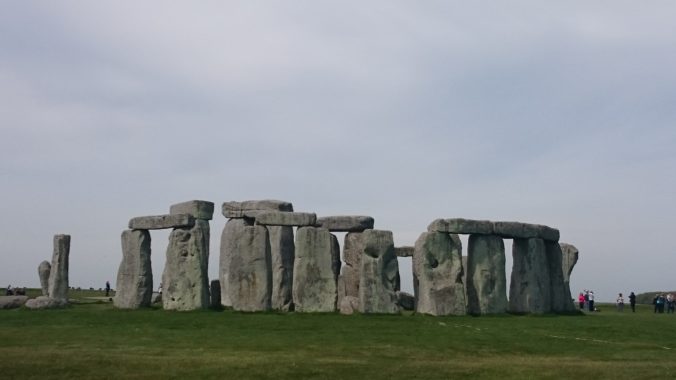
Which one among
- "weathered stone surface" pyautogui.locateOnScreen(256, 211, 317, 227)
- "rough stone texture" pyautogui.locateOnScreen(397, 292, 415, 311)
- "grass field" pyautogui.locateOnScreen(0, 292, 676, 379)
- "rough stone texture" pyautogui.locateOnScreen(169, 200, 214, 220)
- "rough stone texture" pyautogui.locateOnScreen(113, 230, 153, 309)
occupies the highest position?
"rough stone texture" pyautogui.locateOnScreen(169, 200, 214, 220)

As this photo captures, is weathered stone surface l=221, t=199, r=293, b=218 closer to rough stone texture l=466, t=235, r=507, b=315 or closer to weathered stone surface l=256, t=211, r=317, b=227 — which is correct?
weathered stone surface l=256, t=211, r=317, b=227

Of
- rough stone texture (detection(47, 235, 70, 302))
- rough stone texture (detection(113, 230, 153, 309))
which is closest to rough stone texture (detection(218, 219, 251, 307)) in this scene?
rough stone texture (detection(113, 230, 153, 309))

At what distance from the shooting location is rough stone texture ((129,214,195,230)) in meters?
25.5

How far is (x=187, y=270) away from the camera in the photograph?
998 inches

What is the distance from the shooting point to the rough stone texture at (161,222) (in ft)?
83.6

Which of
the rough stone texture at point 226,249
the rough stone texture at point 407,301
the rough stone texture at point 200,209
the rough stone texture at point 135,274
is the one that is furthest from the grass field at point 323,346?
the rough stone texture at point 226,249

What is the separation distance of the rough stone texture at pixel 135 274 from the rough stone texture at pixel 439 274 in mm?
8404

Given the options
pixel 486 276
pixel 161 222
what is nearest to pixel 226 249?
pixel 161 222

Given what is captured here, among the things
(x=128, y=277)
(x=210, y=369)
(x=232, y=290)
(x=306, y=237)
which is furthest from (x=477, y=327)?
(x=128, y=277)

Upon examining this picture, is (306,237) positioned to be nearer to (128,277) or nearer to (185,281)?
(185,281)

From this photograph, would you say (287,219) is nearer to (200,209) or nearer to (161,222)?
(200,209)

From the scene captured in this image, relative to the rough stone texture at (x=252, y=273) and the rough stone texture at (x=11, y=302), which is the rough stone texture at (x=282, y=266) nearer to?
the rough stone texture at (x=252, y=273)

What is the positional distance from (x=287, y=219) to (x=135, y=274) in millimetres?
5177

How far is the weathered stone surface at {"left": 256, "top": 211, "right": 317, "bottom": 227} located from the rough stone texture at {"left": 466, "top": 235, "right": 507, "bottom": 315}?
16.7 feet
